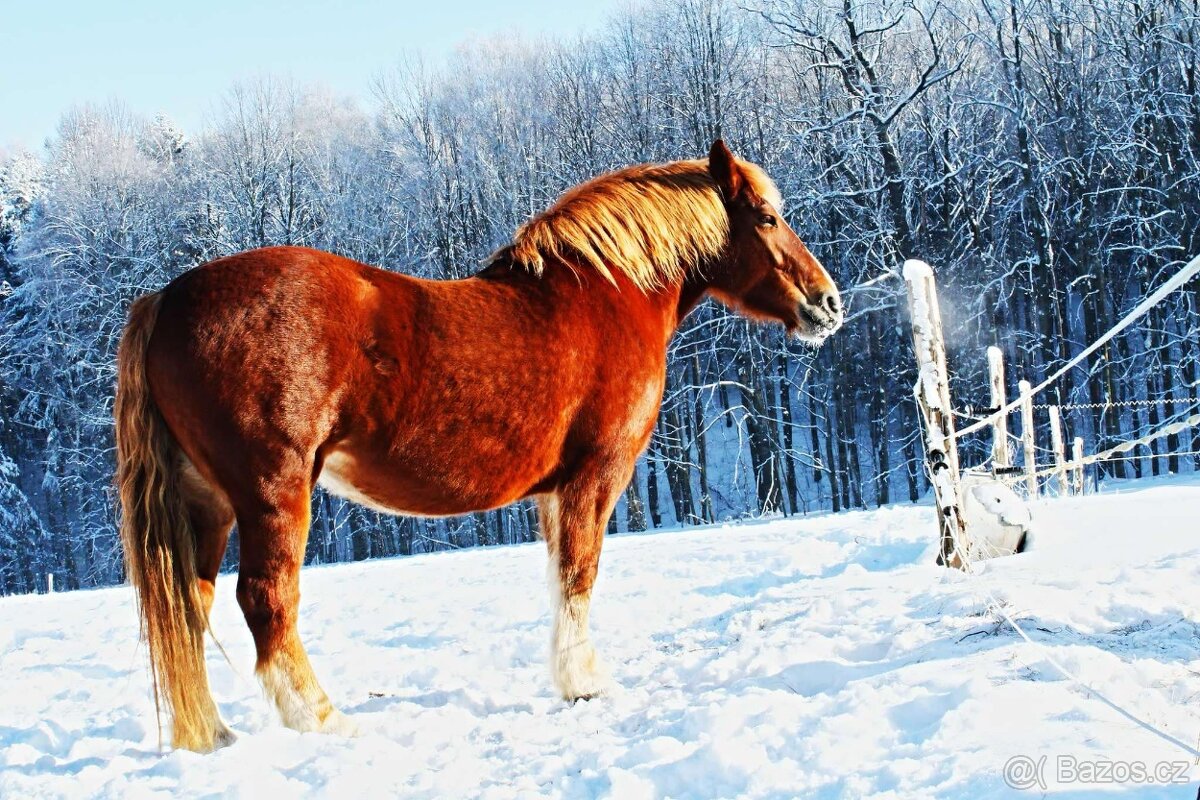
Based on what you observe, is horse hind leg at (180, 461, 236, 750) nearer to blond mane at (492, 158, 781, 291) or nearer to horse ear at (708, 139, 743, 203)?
blond mane at (492, 158, 781, 291)

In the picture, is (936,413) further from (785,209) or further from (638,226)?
(785,209)

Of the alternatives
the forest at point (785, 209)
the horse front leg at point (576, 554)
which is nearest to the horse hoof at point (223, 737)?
the horse front leg at point (576, 554)

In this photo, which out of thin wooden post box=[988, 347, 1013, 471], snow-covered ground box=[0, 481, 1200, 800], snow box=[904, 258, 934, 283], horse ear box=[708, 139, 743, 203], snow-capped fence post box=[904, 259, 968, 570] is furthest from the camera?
thin wooden post box=[988, 347, 1013, 471]

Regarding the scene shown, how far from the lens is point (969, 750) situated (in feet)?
7.31

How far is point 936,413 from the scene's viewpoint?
20.2 feet

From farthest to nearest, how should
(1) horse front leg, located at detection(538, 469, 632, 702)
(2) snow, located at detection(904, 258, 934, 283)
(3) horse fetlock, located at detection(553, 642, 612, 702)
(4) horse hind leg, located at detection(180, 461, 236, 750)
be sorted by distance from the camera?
(2) snow, located at detection(904, 258, 934, 283) < (1) horse front leg, located at detection(538, 469, 632, 702) < (3) horse fetlock, located at detection(553, 642, 612, 702) < (4) horse hind leg, located at detection(180, 461, 236, 750)

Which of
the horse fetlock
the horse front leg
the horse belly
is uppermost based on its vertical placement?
the horse belly

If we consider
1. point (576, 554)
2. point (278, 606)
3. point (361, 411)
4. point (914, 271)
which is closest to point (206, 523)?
point (278, 606)

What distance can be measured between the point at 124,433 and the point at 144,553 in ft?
1.58

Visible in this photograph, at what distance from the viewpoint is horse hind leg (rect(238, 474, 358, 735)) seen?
3.32 m

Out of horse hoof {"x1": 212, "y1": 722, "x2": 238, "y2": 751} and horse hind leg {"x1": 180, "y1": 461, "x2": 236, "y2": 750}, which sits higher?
horse hind leg {"x1": 180, "y1": 461, "x2": 236, "y2": 750}

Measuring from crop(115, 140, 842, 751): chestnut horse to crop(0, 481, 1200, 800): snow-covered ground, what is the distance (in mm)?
357

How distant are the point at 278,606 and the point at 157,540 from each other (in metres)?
0.56

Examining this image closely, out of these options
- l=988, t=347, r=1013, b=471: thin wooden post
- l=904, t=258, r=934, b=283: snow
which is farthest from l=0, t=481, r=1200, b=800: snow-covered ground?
l=904, t=258, r=934, b=283: snow
